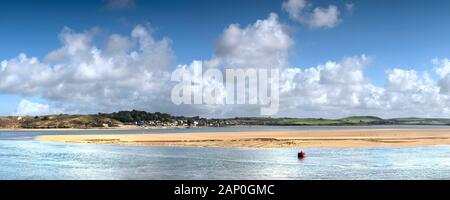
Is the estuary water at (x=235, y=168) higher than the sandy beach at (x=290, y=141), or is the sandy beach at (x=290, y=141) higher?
the sandy beach at (x=290, y=141)

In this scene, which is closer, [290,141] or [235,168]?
[235,168]

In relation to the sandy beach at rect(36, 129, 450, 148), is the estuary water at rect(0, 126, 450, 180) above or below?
below

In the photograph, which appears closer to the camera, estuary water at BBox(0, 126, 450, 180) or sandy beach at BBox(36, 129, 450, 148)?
estuary water at BBox(0, 126, 450, 180)

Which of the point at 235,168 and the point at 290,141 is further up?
the point at 290,141

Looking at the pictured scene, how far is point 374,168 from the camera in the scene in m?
41.8

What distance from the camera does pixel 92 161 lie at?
167 ft

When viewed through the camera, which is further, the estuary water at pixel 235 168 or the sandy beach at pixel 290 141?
the sandy beach at pixel 290 141

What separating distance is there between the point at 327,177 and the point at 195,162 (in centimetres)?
1635
